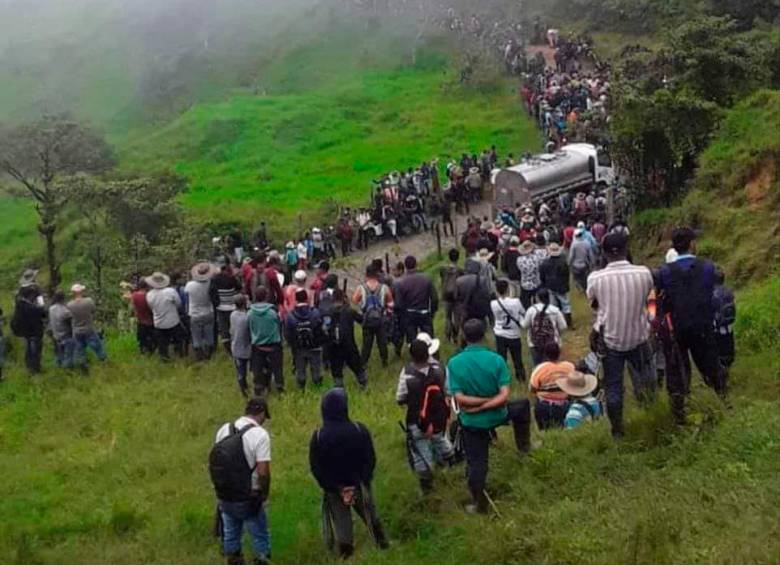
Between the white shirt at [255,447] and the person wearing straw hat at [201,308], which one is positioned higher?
the white shirt at [255,447]

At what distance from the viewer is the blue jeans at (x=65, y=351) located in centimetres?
1415

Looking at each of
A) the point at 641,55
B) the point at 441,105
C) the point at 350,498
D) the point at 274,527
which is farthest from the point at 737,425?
A: the point at 441,105

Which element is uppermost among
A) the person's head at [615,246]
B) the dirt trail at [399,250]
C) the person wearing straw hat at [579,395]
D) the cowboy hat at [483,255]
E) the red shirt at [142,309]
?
the person's head at [615,246]

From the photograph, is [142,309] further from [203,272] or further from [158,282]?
[203,272]

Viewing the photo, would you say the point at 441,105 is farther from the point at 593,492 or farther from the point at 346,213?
the point at 593,492

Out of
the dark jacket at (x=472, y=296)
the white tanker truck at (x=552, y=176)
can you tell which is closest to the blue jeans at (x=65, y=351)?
the dark jacket at (x=472, y=296)

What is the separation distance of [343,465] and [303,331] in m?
5.14

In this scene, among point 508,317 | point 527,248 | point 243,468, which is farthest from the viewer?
point 527,248

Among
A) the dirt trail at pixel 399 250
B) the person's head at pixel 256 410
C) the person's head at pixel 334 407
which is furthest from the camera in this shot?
the dirt trail at pixel 399 250

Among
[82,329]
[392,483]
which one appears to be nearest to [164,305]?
[82,329]

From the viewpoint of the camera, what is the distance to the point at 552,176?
24688mm

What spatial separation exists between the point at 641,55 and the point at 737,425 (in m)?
19.9

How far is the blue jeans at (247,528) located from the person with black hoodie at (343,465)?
0.51 m

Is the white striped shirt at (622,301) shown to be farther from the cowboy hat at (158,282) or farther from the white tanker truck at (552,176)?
the white tanker truck at (552,176)
